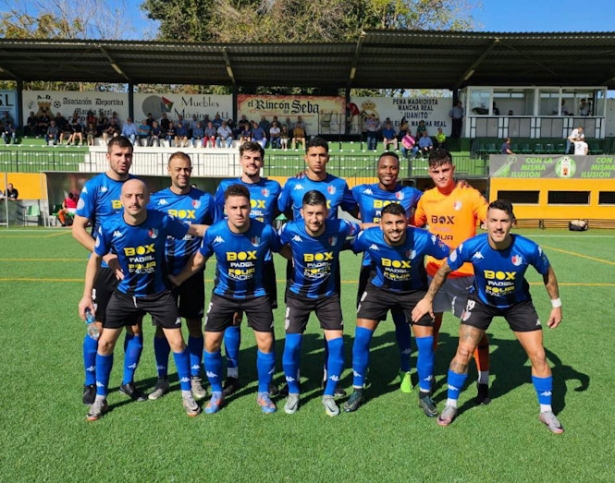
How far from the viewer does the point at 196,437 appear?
3.78m

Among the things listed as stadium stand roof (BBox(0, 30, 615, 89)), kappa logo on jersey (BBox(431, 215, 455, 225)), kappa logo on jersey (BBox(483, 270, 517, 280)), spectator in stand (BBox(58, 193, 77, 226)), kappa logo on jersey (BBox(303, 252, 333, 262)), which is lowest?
spectator in stand (BBox(58, 193, 77, 226))

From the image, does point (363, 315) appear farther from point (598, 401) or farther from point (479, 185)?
point (479, 185)

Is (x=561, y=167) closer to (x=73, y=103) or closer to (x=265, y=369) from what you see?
(x=265, y=369)

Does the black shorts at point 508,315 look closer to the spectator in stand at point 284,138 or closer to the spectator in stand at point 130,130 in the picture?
the spectator in stand at point 284,138

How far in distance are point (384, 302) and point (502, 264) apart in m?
1.06

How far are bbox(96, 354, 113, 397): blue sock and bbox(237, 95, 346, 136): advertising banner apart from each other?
23871 millimetres

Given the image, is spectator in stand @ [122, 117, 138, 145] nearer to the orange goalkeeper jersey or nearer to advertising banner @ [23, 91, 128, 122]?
advertising banner @ [23, 91, 128, 122]

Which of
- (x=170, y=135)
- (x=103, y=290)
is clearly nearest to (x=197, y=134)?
(x=170, y=135)

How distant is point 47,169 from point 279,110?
1166cm

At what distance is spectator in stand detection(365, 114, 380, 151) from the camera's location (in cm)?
2552

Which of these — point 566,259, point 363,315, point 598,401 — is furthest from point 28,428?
point 566,259

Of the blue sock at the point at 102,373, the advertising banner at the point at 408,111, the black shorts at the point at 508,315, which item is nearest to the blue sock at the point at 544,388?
the black shorts at the point at 508,315

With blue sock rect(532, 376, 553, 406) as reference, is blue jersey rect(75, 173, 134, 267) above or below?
above

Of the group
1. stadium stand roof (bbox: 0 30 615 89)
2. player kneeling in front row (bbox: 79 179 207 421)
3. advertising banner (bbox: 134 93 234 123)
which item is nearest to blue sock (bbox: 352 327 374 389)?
player kneeling in front row (bbox: 79 179 207 421)
